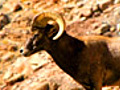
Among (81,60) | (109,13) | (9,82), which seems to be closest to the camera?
(81,60)

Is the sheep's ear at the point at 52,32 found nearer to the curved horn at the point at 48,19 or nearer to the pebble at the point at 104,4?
the curved horn at the point at 48,19

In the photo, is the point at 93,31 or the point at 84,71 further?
the point at 93,31

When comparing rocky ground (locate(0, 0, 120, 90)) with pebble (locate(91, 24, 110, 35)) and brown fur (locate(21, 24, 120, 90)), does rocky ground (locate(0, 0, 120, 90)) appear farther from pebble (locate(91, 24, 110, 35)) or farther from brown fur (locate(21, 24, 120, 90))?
brown fur (locate(21, 24, 120, 90))

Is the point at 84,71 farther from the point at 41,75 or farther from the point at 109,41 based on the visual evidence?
the point at 41,75

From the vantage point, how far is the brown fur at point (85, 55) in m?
9.32

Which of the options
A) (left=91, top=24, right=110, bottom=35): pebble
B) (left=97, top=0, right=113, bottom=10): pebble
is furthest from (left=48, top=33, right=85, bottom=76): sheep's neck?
(left=97, top=0, right=113, bottom=10): pebble

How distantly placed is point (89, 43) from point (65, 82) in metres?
2.93

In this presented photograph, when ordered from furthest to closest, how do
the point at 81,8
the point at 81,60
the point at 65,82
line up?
the point at 81,8 → the point at 65,82 → the point at 81,60

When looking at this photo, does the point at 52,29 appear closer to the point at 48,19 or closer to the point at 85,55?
the point at 48,19

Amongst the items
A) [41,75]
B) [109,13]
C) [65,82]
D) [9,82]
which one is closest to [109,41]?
[65,82]

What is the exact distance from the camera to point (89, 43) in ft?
31.8

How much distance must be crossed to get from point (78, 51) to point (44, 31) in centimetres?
109

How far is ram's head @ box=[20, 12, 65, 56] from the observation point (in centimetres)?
921

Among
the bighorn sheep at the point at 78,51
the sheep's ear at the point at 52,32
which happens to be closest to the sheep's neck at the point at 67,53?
the bighorn sheep at the point at 78,51
